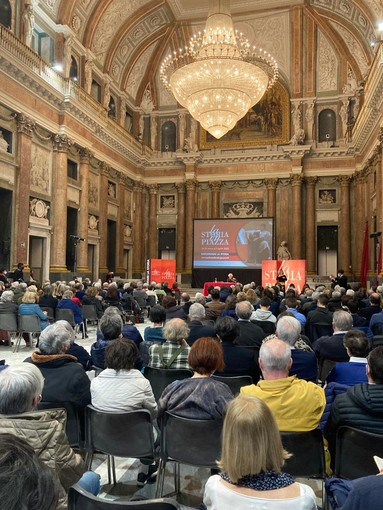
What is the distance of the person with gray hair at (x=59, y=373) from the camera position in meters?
2.84

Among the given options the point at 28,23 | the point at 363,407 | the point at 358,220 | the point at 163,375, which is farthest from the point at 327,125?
the point at 363,407

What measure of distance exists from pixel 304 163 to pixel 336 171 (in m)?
1.69

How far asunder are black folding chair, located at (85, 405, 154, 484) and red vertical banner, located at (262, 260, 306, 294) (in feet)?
47.0

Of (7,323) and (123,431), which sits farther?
(7,323)

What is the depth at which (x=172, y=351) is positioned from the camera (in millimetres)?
3850

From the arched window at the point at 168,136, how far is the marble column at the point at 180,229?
95.9 inches

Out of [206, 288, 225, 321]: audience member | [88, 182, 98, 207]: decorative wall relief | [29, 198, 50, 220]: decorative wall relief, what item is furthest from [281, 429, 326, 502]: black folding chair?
[88, 182, 98, 207]: decorative wall relief

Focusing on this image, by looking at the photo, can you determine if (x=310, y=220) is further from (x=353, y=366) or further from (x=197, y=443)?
(x=197, y=443)

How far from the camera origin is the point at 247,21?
21.5m

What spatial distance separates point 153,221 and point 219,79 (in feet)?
43.1

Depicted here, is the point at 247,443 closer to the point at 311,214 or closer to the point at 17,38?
the point at 17,38

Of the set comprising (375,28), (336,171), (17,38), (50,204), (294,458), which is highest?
(375,28)

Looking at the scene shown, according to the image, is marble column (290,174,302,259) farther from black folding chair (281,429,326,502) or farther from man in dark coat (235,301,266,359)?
black folding chair (281,429,326,502)

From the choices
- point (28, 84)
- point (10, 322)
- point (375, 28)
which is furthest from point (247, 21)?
point (10, 322)
